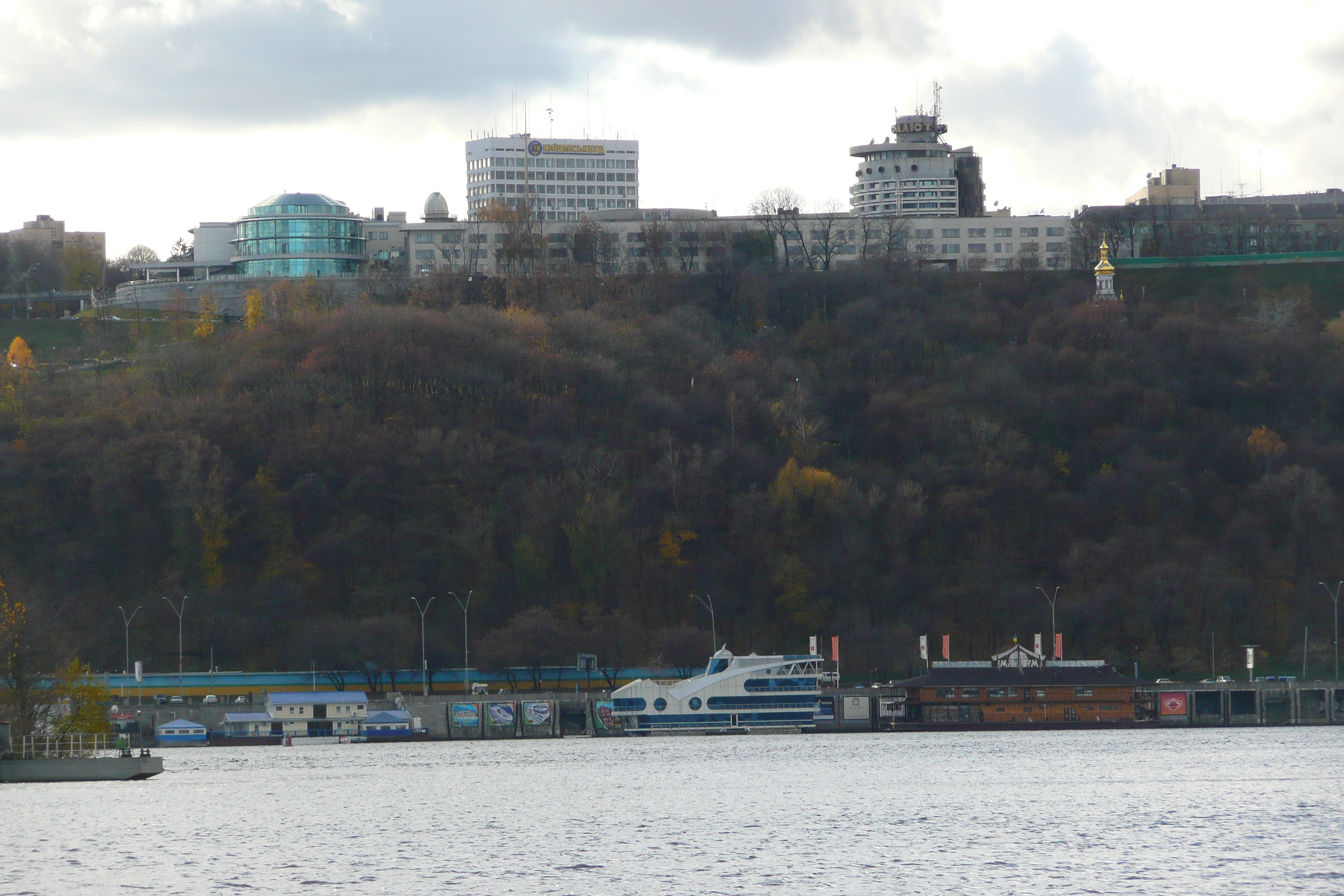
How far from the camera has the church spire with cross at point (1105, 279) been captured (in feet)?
627

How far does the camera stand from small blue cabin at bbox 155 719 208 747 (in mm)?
123000

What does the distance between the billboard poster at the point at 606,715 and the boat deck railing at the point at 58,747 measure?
4428 cm

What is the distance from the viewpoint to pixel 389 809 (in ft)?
248

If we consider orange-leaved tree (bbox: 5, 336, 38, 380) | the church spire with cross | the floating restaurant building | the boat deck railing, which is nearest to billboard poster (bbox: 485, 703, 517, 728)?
the floating restaurant building

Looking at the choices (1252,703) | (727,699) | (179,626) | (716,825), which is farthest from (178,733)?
(1252,703)

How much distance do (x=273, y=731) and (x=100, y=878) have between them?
73.6 meters

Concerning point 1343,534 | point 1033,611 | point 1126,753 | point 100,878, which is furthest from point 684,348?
point 100,878

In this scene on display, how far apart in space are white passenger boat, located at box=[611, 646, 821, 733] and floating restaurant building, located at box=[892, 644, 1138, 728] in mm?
7542

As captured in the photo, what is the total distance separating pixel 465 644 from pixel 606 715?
1260 centimetres

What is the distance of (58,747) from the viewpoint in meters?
85.9

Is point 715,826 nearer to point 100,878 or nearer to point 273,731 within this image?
point 100,878

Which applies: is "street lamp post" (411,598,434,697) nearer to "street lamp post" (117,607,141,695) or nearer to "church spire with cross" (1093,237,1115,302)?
"street lamp post" (117,607,141,695)

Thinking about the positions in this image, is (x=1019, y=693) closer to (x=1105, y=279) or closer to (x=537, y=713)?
(x=537, y=713)

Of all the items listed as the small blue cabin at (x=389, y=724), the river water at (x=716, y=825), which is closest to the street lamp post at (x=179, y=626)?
the small blue cabin at (x=389, y=724)
